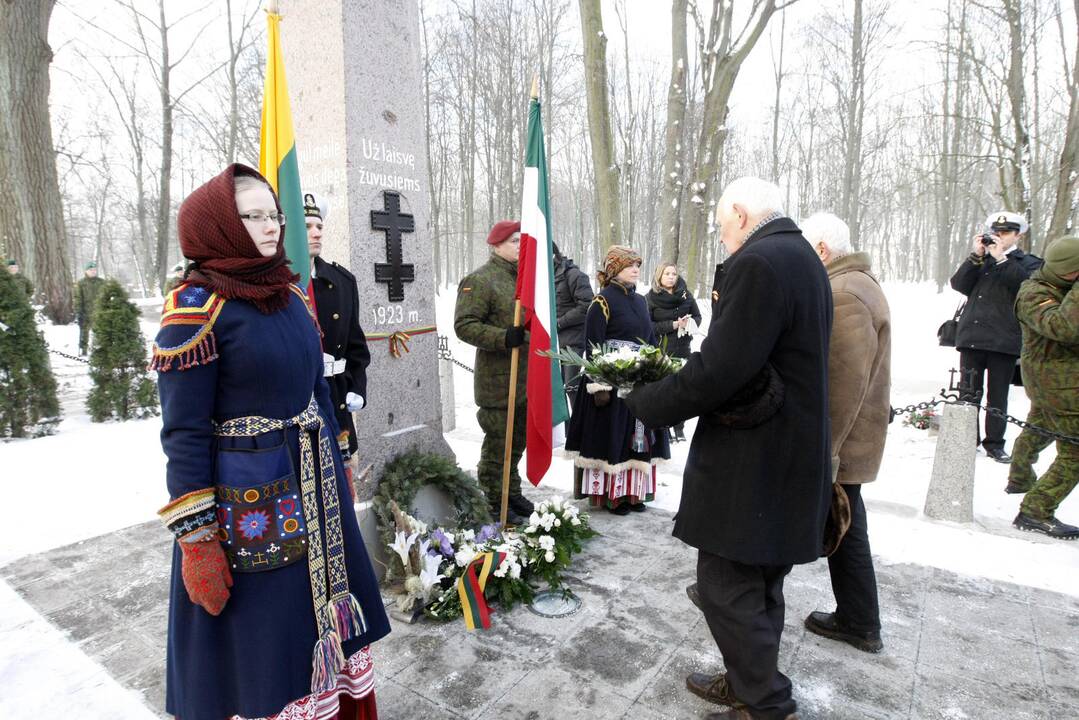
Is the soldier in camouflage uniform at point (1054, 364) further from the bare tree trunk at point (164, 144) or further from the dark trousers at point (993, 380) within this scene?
the bare tree trunk at point (164, 144)

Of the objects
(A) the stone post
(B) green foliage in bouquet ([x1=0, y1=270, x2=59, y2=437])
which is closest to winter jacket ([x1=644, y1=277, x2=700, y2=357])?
(A) the stone post

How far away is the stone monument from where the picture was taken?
322 cm

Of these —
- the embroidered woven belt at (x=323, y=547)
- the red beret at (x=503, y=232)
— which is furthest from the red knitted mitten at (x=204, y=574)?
the red beret at (x=503, y=232)

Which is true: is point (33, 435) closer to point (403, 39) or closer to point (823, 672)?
point (403, 39)

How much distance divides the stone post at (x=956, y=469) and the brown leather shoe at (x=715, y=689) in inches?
116

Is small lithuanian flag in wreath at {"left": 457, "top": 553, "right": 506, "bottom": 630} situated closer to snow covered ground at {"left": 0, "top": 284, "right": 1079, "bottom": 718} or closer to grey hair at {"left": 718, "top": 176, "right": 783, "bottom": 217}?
snow covered ground at {"left": 0, "top": 284, "right": 1079, "bottom": 718}

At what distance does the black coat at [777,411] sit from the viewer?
6.76ft

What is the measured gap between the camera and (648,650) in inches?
114

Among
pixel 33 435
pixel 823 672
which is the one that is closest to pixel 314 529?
pixel 823 672

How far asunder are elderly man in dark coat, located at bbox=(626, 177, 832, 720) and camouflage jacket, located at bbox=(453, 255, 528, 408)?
185 centimetres

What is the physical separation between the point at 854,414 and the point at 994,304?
14.4 ft

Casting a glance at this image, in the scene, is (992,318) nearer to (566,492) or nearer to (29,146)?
(566,492)

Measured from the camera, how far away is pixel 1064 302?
402 centimetres

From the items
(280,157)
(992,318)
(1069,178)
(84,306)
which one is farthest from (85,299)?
(1069,178)
